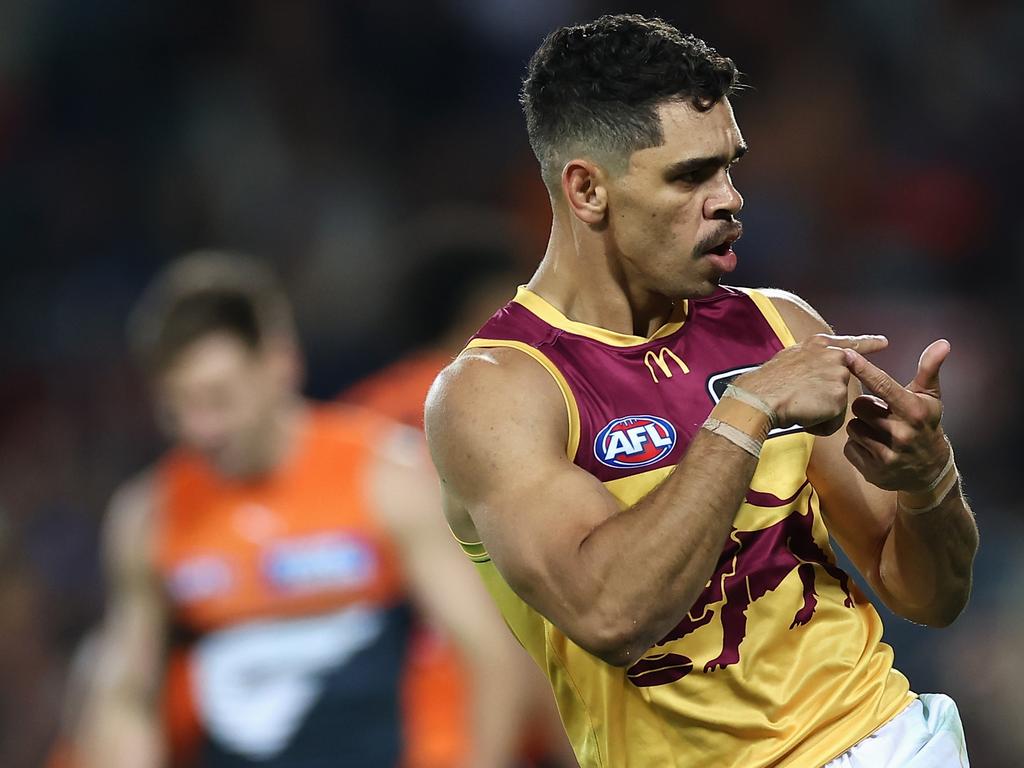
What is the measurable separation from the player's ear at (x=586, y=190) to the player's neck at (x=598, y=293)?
0.05m

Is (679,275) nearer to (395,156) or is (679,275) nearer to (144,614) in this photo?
(144,614)

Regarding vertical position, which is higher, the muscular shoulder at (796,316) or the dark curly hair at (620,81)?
the dark curly hair at (620,81)

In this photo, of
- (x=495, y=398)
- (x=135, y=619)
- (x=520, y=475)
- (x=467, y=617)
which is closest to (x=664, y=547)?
(x=520, y=475)

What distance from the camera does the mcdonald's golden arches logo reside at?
10.6 ft

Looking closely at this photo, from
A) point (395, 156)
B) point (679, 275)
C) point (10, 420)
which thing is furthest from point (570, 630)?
point (395, 156)

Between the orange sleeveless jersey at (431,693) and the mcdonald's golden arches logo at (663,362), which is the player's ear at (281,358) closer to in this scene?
the orange sleeveless jersey at (431,693)

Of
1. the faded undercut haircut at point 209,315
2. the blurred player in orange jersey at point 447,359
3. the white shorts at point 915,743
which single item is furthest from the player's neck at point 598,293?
the faded undercut haircut at point 209,315

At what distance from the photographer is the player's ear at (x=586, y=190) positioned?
322cm

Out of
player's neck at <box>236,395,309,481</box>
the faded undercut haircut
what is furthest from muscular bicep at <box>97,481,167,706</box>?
the faded undercut haircut

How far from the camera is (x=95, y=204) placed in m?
10.2

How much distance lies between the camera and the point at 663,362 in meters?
3.25

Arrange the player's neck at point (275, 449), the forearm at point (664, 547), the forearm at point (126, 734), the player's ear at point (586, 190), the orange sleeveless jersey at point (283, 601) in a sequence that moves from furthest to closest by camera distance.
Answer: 1. the player's neck at point (275, 449)
2. the forearm at point (126, 734)
3. the orange sleeveless jersey at point (283, 601)
4. the player's ear at point (586, 190)
5. the forearm at point (664, 547)

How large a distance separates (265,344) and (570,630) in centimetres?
346

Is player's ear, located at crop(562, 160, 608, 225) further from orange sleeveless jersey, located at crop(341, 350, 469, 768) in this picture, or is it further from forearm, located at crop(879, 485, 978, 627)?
orange sleeveless jersey, located at crop(341, 350, 469, 768)
